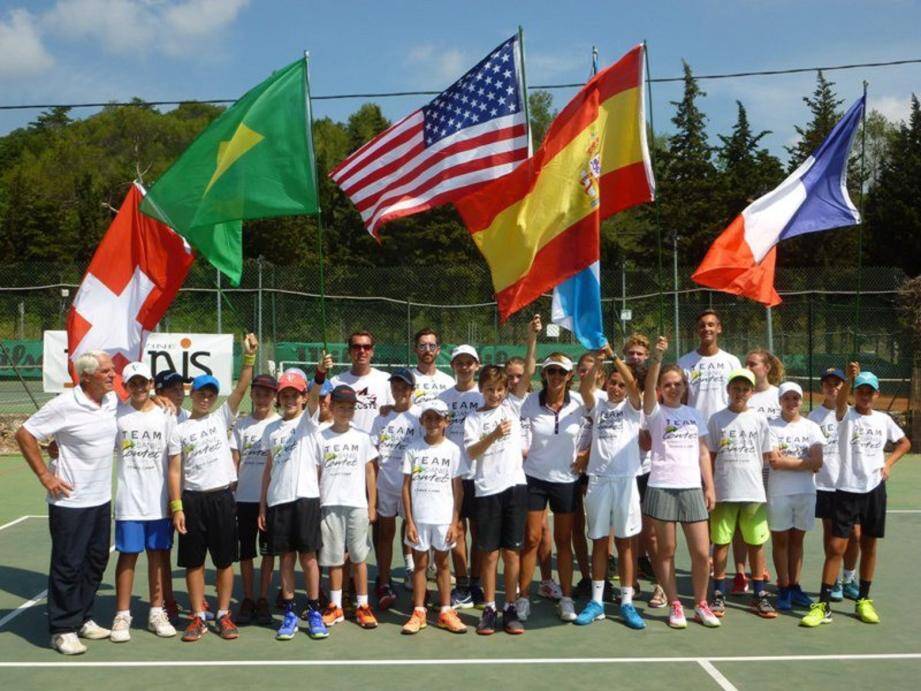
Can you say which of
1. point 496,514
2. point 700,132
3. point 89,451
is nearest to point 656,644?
point 496,514

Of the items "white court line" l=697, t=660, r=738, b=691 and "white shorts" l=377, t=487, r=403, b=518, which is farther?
"white shorts" l=377, t=487, r=403, b=518

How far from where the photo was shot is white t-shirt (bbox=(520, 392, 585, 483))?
23.7 ft

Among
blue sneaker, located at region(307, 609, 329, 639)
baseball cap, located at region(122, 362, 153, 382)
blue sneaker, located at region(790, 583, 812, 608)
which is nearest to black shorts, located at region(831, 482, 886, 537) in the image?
blue sneaker, located at region(790, 583, 812, 608)

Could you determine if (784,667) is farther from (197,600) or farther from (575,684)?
(197,600)

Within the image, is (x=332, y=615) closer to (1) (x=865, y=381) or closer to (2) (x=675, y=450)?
(2) (x=675, y=450)

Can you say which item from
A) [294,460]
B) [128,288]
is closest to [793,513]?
[294,460]

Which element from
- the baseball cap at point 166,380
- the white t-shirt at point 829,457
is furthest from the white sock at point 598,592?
the baseball cap at point 166,380

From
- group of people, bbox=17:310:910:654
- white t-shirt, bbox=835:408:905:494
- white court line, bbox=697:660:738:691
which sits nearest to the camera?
white court line, bbox=697:660:738:691

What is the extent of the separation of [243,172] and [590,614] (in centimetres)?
402

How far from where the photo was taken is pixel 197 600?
267 inches

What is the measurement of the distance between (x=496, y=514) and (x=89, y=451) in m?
2.73

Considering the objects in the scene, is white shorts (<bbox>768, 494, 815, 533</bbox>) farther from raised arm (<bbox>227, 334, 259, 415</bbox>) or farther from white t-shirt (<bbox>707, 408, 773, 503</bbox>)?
raised arm (<bbox>227, 334, 259, 415</bbox>)

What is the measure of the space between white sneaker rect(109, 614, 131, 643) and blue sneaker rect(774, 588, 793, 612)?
4573 millimetres

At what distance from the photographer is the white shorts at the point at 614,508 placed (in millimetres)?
7008
